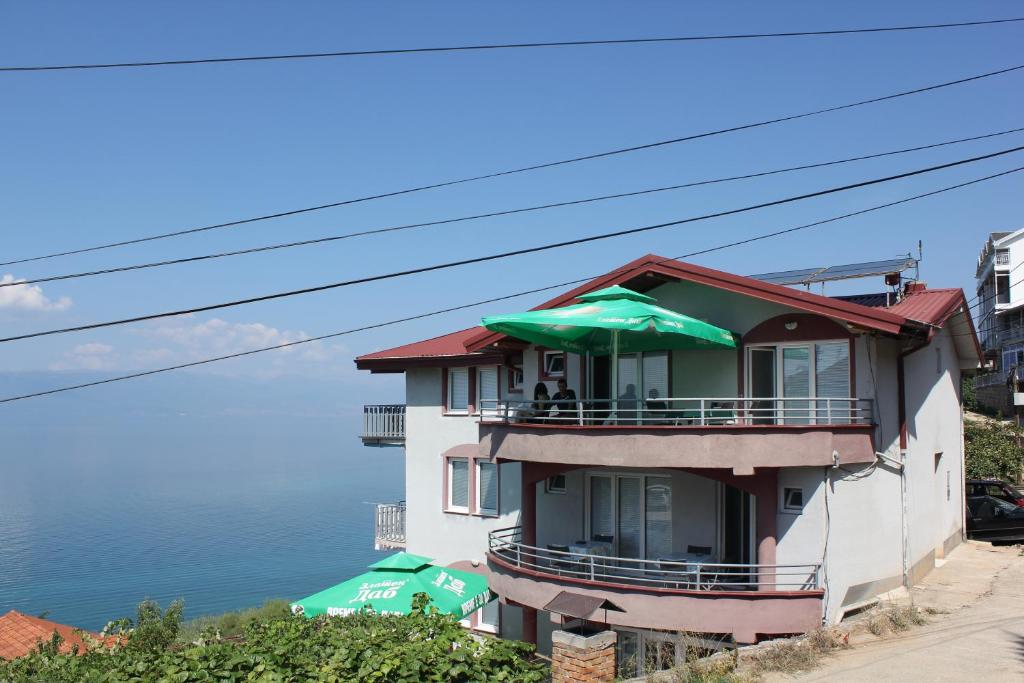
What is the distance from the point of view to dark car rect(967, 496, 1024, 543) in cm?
2619

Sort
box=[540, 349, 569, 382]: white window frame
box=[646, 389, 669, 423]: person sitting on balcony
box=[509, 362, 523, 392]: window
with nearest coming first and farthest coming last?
box=[646, 389, 669, 423]: person sitting on balcony
box=[540, 349, 569, 382]: white window frame
box=[509, 362, 523, 392]: window

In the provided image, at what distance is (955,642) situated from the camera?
48.5 ft

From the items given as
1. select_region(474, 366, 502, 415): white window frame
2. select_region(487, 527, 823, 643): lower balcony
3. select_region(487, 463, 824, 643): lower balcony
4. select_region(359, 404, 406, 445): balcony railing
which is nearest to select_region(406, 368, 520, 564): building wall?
select_region(474, 366, 502, 415): white window frame

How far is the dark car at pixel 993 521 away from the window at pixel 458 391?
1593cm

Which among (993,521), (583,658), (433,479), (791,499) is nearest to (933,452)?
(993,521)

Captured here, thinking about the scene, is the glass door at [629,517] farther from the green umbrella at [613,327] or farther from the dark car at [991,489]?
the dark car at [991,489]

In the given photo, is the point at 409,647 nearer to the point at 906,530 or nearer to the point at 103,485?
the point at 906,530

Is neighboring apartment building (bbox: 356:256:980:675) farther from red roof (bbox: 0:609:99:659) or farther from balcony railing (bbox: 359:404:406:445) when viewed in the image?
red roof (bbox: 0:609:99:659)

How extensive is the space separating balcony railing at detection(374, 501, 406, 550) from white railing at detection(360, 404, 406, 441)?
2.26 metres

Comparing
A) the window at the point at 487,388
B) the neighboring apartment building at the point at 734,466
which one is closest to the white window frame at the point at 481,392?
the window at the point at 487,388

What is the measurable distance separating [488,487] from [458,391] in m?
3.12

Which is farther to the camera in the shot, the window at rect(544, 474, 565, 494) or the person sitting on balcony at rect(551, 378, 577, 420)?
the window at rect(544, 474, 565, 494)

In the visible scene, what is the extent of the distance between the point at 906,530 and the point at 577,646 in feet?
33.0

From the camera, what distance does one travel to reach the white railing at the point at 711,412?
58.3 ft
